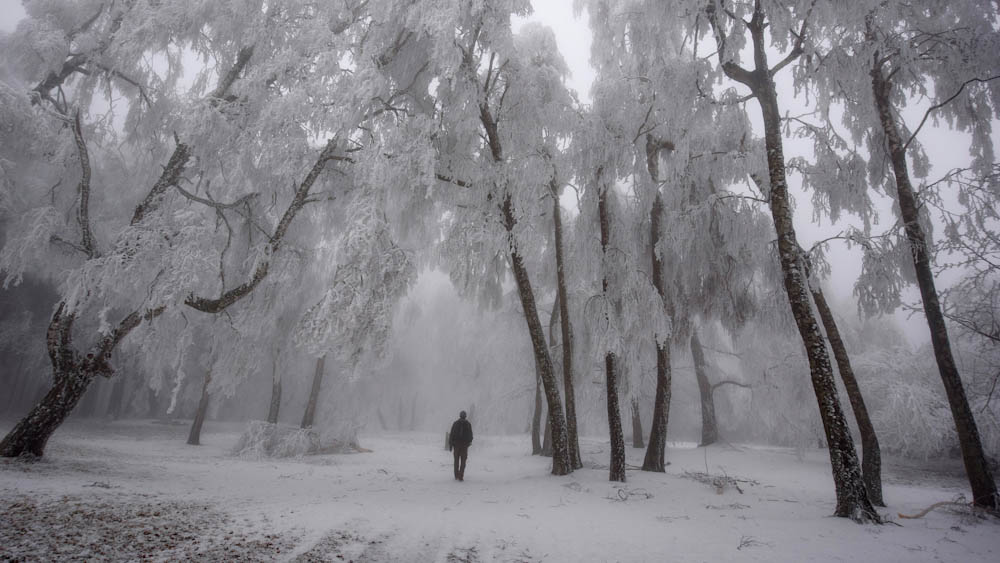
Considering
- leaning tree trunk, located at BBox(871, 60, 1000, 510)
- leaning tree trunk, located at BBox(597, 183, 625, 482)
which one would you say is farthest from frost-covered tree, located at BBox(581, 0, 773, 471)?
leaning tree trunk, located at BBox(871, 60, 1000, 510)

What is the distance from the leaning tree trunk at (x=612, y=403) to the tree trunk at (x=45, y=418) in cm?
813

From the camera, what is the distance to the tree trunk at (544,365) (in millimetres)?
7625

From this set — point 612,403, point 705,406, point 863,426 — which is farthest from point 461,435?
point 705,406

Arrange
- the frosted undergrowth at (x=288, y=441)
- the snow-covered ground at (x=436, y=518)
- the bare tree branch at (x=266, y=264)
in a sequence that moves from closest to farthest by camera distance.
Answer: the snow-covered ground at (x=436, y=518) → the bare tree branch at (x=266, y=264) → the frosted undergrowth at (x=288, y=441)

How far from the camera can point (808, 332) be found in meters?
5.16

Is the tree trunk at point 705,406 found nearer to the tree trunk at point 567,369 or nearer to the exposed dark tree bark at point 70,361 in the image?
the tree trunk at point 567,369

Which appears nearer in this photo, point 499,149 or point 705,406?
point 499,149

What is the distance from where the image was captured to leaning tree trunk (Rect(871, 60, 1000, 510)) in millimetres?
5492

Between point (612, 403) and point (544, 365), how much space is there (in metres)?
1.36

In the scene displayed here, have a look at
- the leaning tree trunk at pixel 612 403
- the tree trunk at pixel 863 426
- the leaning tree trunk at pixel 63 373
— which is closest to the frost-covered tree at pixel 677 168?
the leaning tree trunk at pixel 612 403

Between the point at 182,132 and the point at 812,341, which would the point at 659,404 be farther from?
the point at 182,132

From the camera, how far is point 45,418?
6145 millimetres

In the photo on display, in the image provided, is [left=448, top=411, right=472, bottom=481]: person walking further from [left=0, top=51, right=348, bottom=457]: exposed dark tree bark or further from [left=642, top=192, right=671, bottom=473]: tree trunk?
[left=0, top=51, right=348, bottom=457]: exposed dark tree bark

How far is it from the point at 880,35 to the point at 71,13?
13709 mm
